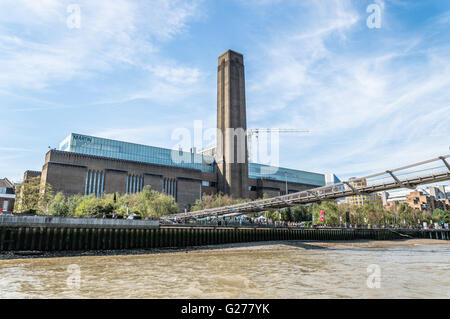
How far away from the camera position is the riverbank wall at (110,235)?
31.5 meters

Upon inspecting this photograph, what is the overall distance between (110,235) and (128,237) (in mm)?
2197

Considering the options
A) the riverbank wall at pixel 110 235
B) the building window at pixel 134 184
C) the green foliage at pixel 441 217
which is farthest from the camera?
the green foliage at pixel 441 217

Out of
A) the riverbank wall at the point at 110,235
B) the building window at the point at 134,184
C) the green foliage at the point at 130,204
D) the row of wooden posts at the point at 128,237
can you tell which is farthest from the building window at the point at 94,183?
the row of wooden posts at the point at 128,237

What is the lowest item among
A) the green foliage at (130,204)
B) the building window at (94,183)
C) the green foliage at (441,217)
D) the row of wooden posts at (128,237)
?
the row of wooden posts at (128,237)

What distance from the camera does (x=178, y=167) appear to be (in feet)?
374

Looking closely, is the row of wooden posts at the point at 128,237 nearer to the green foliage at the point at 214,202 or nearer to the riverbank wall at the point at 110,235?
the riverbank wall at the point at 110,235

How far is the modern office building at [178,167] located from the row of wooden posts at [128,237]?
52.0 m

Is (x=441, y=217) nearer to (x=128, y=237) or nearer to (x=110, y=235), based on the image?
→ (x=128, y=237)

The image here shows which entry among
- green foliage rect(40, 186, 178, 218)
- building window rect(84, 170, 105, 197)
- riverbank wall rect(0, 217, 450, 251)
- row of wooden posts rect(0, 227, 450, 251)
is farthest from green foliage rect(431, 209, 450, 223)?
building window rect(84, 170, 105, 197)

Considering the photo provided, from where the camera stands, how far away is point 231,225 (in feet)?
163

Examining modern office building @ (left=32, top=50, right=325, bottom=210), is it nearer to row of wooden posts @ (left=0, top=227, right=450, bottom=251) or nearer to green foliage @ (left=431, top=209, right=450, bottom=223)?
row of wooden posts @ (left=0, top=227, right=450, bottom=251)

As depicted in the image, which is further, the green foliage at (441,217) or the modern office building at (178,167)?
the green foliage at (441,217)

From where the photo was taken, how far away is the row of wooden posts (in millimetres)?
31516
